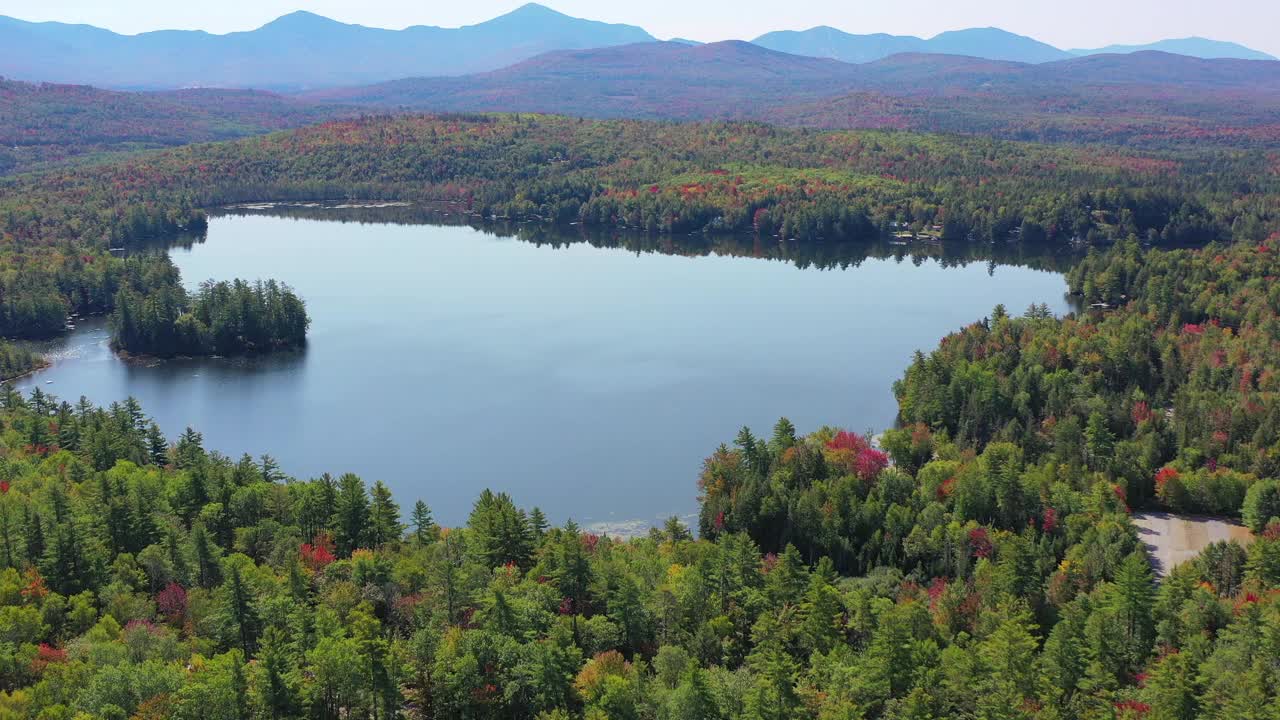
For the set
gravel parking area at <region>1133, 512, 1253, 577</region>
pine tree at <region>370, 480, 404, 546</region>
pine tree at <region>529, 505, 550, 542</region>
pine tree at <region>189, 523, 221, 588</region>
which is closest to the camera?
pine tree at <region>189, 523, 221, 588</region>

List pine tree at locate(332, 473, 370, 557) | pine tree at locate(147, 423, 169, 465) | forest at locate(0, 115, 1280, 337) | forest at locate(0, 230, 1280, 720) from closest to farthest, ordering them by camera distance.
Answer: forest at locate(0, 230, 1280, 720) → pine tree at locate(332, 473, 370, 557) → pine tree at locate(147, 423, 169, 465) → forest at locate(0, 115, 1280, 337)

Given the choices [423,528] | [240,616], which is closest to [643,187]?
[423,528]

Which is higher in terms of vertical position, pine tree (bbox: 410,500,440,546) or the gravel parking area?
pine tree (bbox: 410,500,440,546)

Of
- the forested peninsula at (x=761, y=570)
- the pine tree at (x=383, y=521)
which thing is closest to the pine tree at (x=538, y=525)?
the forested peninsula at (x=761, y=570)

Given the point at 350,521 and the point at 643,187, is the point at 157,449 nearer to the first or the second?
the point at 350,521

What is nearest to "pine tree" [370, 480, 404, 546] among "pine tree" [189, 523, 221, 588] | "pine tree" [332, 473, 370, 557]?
"pine tree" [332, 473, 370, 557]

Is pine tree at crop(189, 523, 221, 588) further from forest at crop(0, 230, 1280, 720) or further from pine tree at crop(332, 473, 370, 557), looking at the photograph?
pine tree at crop(332, 473, 370, 557)

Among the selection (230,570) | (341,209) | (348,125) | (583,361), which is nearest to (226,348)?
(583,361)
